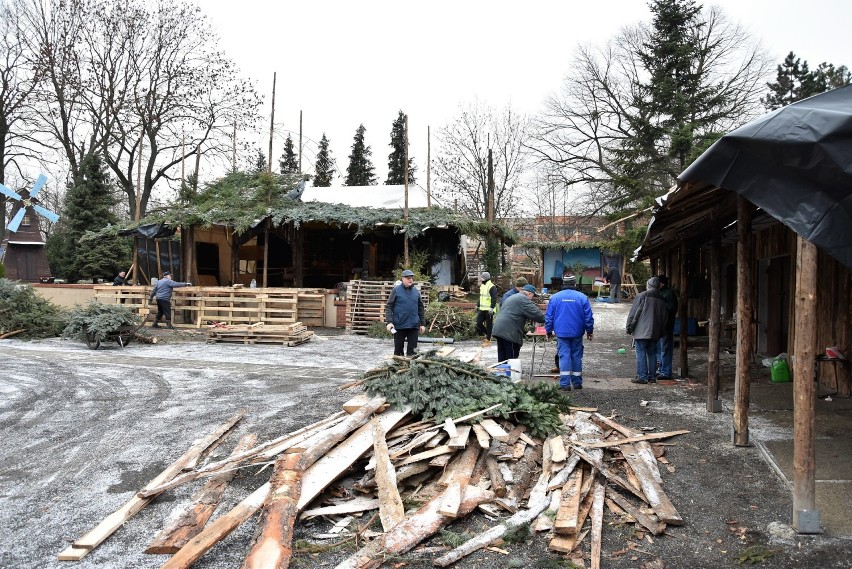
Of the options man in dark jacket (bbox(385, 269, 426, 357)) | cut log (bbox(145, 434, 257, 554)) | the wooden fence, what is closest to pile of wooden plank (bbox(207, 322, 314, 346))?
the wooden fence

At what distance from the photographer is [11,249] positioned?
144 feet

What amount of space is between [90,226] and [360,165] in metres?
26.3

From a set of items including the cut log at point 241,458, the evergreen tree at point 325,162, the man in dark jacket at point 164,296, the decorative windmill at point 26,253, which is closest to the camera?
the cut log at point 241,458

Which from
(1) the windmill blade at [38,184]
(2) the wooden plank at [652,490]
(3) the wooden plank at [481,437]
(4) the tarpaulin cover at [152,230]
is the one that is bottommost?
(2) the wooden plank at [652,490]

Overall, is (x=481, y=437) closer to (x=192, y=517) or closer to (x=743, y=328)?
(x=192, y=517)

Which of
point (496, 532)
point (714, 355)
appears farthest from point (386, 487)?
point (714, 355)

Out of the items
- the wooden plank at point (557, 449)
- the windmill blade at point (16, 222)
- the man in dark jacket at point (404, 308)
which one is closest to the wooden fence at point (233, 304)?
the man in dark jacket at point (404, 308)

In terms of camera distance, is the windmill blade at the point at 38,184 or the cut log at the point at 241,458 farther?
the windmill blade at the point at 38,184

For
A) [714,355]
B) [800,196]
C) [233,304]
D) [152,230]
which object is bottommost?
[714,355]

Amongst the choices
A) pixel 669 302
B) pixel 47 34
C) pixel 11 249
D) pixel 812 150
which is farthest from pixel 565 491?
pixel 11 249

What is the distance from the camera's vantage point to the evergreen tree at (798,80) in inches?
1289

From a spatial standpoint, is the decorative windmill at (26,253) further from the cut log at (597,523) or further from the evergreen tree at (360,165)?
the cut log at (597,523)

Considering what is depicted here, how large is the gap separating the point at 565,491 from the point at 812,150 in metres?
3.15

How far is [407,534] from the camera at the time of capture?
4160 millimetres
